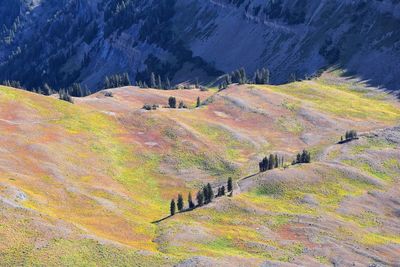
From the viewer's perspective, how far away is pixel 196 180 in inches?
4198

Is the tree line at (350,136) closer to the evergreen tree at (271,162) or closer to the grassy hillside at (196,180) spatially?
the grassy hillside at (196,180)

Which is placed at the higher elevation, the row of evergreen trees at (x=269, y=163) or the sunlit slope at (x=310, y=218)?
the row of evergreen trees at (x=269, y=163)

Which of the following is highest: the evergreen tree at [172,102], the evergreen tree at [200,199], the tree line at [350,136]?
the evergreen tree at [172,102]

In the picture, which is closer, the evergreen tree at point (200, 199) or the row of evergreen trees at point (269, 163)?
the evergreen tree at point (200, 199)

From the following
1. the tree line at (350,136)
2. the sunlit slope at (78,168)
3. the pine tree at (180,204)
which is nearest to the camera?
the sunlit slope at (78,168)

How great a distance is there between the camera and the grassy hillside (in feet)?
232

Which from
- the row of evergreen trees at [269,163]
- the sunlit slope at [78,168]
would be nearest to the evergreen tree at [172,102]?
the sunlit slope at [78,168]

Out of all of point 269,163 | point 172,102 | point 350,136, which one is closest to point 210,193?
point 269,163

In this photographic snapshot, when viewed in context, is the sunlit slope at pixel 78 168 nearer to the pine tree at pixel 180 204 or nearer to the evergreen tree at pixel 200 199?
the pine tree at pixel 180 204

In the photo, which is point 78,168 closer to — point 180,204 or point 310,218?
point 180,204

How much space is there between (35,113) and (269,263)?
64660 mm

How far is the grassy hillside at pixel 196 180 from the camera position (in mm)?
70688

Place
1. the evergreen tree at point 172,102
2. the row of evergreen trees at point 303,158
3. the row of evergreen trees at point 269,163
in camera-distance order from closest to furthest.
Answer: the row of evergreen trees at point 269,163, the row of evergreen trees at point 303,158, the evergreen tree at point 172,102

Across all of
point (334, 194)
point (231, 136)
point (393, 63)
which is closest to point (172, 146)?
point (231, 136)
